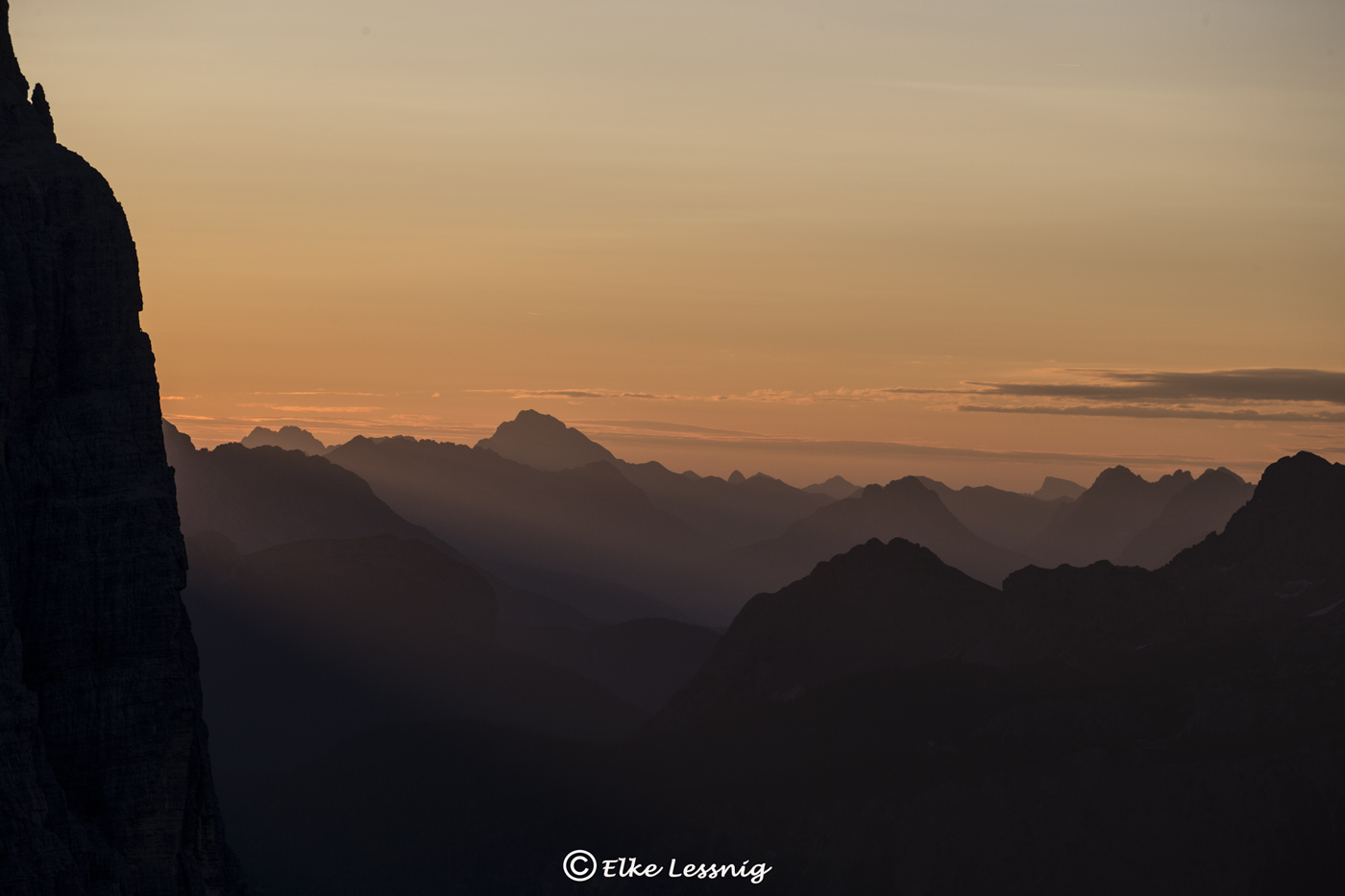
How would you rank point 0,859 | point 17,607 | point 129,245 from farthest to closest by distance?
1. point 129,245
2. point 17,607
3. point 0,859

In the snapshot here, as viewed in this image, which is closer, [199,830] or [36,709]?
[36,709]

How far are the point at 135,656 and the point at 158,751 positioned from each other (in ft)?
16.7

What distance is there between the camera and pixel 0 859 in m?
65.2

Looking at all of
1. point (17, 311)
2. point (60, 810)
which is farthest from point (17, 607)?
point (17, 311)

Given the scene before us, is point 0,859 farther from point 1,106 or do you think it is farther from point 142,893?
point 1,106

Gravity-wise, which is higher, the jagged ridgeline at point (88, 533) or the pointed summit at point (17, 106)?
the pointed summit at point (17, 106)

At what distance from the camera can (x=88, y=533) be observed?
73.1 metres

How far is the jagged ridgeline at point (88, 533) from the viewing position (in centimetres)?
7175

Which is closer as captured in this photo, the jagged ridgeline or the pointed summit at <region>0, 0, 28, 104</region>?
the jagged ridgeline

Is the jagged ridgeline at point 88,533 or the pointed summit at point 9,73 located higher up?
the pointed summit at point 9,73

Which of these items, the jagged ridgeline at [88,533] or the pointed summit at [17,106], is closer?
the jagged ridgeline at [88,533]

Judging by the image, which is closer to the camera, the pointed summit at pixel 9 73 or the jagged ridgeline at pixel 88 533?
the jagged ridgeline at pixel 88 533

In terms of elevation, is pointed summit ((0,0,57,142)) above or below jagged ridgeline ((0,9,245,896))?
above

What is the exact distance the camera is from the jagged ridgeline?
71.8 metres
